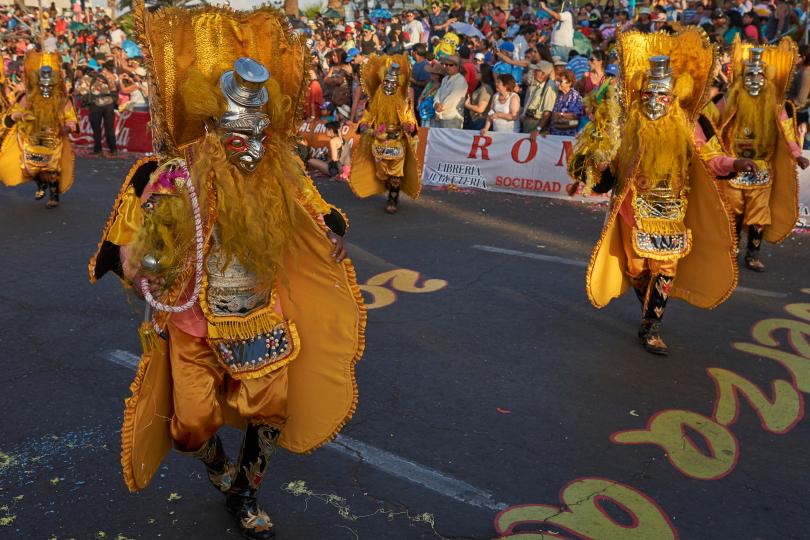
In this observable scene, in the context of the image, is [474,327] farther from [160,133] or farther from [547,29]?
[547,29]

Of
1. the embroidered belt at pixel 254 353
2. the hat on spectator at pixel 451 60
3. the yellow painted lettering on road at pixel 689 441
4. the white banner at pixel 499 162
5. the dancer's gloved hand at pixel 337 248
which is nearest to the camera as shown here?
the embroidered belt at pixel 254 353

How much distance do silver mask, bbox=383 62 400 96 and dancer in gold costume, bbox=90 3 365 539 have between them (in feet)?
22.2

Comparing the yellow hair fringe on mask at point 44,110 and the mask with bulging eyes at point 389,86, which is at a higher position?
the mask with bulging eyes at point 389,86

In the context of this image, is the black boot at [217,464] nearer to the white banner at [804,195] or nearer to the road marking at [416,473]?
the road marking at [416,473]

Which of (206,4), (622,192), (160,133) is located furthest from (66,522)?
(622,192)

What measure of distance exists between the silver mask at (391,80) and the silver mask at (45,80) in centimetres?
427

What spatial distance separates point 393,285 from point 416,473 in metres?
3.39

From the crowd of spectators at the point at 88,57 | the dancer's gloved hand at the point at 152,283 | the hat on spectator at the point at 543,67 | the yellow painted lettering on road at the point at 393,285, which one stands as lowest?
the crowd of spectators at the point at 88,57

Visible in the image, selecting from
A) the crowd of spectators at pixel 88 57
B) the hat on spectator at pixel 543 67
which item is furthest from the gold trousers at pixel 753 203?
the crowd of spectators at pixel 88 57

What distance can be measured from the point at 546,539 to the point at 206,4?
2723 millimetres

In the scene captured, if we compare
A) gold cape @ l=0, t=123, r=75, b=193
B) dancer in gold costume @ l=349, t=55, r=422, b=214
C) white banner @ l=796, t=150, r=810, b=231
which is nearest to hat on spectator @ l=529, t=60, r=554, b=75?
dancer in gold costume @ l=349, t=55, r=422, b=214

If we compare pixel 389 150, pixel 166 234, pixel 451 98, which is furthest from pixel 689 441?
pixel 451 98

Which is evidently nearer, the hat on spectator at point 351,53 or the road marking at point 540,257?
the road marking at point 540,257

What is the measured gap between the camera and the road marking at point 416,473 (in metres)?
3.84
